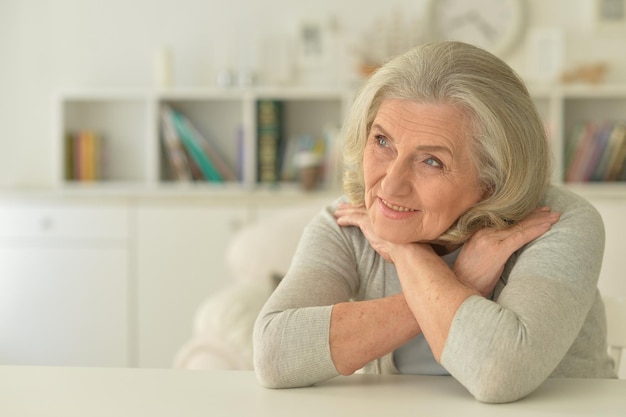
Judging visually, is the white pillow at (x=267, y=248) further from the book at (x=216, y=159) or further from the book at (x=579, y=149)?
the book at (x=579, y=149)

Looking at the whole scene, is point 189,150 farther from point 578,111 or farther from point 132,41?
point 578,111

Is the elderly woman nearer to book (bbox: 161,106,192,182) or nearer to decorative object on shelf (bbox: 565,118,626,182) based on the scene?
decorative object on shelf (bbox: 565,118,626,182)

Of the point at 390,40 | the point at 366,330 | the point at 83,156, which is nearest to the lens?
the point at 366,330

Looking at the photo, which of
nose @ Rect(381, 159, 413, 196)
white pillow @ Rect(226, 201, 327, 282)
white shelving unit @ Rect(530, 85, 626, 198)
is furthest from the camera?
Result: white shelving unit @ Rect(530, 85, 626, 198)

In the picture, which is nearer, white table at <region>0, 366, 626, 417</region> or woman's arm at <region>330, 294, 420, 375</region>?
white table at <region>0, 366, 626, 417</region>

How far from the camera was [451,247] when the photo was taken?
4.50ft

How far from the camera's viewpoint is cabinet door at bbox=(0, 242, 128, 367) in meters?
4.10

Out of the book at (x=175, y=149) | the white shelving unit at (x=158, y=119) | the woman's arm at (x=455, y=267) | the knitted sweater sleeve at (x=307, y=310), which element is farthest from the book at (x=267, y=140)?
the woman's arm at (x=455, y=267)

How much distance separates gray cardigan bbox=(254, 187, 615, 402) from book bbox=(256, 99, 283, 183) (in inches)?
113

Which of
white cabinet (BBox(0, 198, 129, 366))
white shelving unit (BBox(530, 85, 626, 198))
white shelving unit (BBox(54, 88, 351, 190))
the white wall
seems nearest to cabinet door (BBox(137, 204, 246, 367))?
white cabinet (BBox(0, 198, 129, 366))

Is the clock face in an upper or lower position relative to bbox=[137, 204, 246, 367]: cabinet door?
upper

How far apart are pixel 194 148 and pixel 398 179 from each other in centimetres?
321

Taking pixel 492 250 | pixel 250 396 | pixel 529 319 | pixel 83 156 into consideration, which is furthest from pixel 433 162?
pixel 83 156

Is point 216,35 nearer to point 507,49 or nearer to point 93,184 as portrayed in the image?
point 93,184
